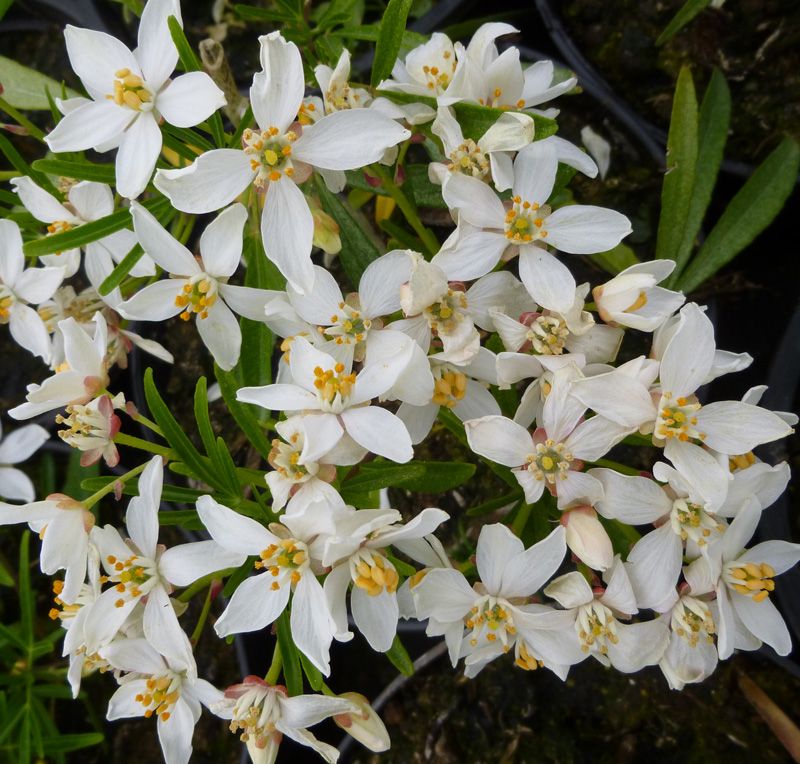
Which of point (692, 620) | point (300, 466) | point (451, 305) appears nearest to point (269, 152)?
point (451, 305)

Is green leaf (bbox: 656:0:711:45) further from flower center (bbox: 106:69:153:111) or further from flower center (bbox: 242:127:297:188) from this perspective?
flower center (bbox: 106:69:153:111)

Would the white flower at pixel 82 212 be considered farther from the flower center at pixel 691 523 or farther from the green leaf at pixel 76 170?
the flower center at pixel 691 523

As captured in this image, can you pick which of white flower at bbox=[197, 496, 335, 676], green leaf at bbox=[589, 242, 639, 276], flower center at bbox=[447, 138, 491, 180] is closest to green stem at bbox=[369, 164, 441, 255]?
flower center at bbox=[447, 138, 491, 180]

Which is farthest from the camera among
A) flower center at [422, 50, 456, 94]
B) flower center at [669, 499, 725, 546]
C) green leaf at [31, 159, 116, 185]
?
flower center at [422, 50, 456, 94]

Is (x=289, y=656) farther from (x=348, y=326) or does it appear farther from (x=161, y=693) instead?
(x=348, y=326)

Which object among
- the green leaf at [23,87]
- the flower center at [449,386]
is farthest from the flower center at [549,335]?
the green leaf at [23,87]

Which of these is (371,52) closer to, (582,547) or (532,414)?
(532,414)
